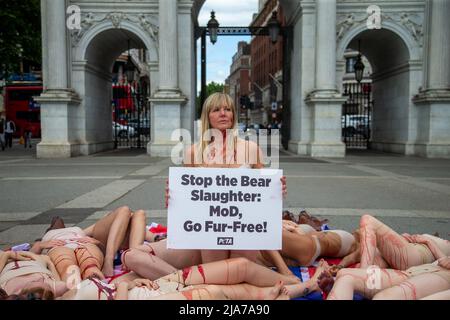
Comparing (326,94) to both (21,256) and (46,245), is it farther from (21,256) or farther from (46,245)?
(21,256)

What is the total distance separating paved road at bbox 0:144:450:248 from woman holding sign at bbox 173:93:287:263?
277 cm

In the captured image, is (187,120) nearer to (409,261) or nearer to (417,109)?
(417,109)

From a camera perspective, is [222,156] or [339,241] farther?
[339,241]

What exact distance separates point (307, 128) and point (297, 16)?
198 inches

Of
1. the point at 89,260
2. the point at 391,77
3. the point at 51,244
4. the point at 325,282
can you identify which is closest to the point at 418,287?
the point at 325,282

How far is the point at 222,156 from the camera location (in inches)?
150

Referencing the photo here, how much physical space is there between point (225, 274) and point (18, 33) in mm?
23736

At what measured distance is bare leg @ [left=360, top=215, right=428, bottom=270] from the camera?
3.85 metres

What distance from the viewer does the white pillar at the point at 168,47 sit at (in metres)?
18.6

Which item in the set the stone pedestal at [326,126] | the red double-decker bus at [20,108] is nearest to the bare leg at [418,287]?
the stone pedestal at [326,126]

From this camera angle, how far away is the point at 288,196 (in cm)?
873

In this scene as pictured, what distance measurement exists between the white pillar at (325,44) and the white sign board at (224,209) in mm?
15789

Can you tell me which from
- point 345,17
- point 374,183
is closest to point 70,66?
point 345,17

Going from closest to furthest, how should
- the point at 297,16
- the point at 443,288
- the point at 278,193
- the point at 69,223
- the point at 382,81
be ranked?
1. the point at 443,288
2. the point at 278,193
3. the point at 69,223
4. the point at 297,16
5. the point at 382,81
